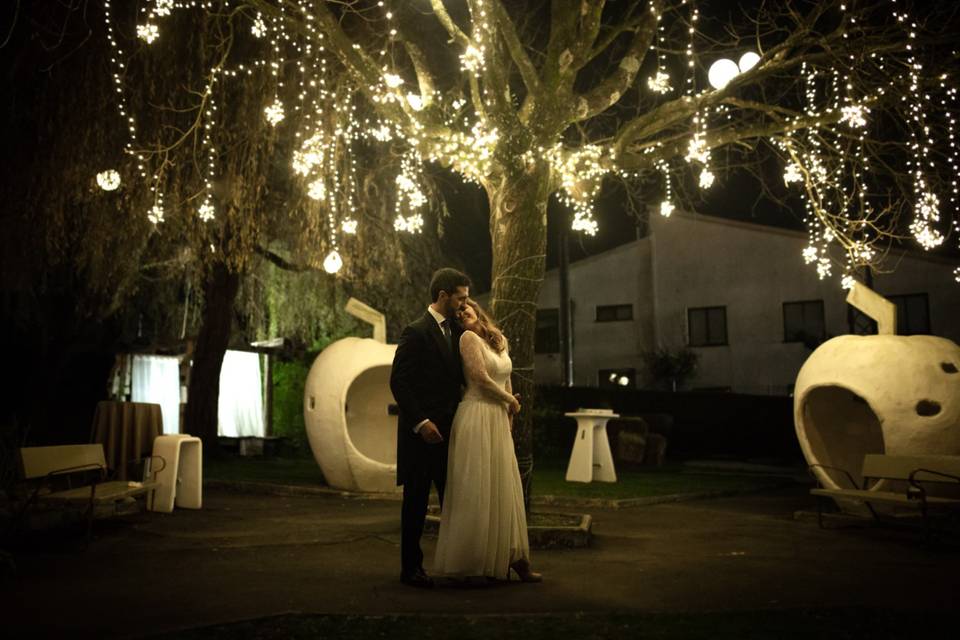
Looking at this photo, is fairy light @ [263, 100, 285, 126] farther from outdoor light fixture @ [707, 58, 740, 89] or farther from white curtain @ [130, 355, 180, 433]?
white curtain @ [130, 355, 180, 433]

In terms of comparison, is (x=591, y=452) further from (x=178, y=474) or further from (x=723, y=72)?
(x=723, y=72)

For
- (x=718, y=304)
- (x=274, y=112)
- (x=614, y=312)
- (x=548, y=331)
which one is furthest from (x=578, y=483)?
(x=548, y=331)

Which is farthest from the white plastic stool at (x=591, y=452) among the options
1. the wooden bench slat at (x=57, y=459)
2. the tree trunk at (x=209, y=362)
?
the wooden bench slat at (x=57, y=459)

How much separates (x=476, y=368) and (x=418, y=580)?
143cm

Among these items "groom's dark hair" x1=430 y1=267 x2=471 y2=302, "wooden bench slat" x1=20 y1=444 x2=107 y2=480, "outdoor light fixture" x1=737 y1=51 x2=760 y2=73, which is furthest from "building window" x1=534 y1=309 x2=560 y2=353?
"groom's dark hair" x1=430 y1=267 x2=471 y2=302

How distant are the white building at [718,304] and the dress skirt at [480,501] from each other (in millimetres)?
27364

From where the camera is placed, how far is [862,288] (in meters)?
11.2

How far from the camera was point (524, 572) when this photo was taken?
6250 millimetres

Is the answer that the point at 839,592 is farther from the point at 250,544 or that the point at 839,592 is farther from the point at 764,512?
the point at 764,512

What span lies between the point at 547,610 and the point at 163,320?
676 inches

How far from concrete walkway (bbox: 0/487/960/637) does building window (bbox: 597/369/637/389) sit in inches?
1024

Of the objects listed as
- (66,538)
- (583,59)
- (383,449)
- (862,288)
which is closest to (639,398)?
(383,449)

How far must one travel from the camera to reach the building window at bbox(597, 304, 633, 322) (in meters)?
36.4

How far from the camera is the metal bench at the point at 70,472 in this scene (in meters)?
7.67
